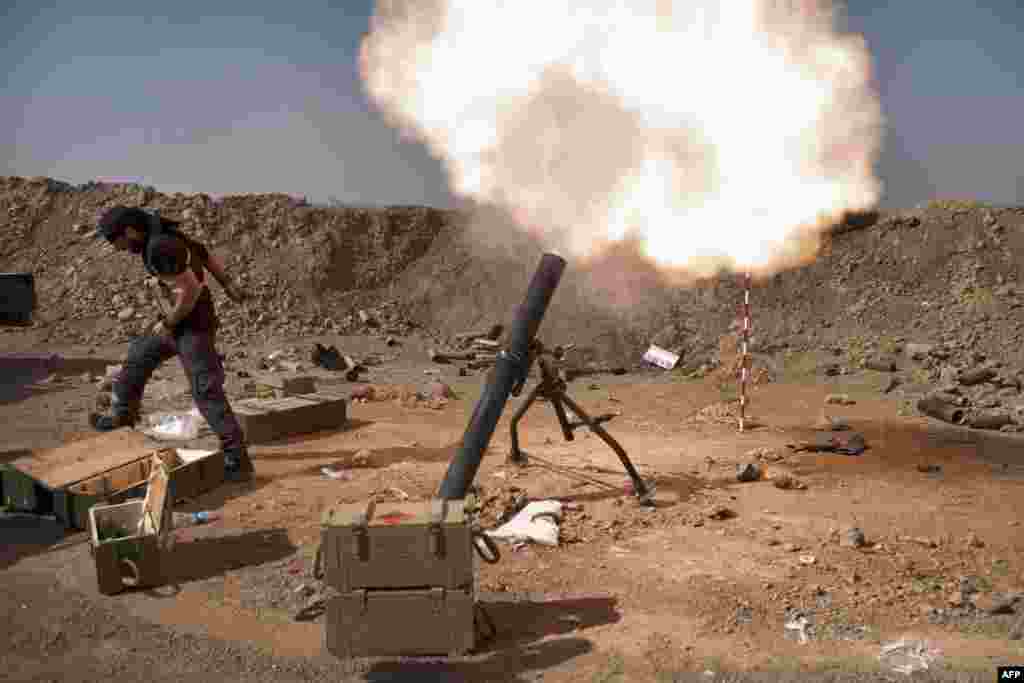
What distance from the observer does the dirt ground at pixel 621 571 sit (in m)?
4.96

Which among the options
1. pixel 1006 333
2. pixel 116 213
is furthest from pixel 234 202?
pixel 1006 333

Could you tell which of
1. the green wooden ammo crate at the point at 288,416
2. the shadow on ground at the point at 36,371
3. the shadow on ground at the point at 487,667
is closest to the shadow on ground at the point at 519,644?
the shadow on ground at the point at 487,667

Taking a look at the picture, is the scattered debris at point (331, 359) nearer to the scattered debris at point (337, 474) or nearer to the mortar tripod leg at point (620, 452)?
the scattered debris at point (337, 474)

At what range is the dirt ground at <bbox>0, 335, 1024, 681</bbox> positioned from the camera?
496 centimetres

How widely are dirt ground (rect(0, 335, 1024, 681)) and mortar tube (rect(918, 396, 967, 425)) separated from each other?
152 centimetres

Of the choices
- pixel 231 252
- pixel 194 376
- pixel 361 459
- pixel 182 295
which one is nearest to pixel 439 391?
pixel 361 459

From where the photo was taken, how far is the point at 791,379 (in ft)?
53.1

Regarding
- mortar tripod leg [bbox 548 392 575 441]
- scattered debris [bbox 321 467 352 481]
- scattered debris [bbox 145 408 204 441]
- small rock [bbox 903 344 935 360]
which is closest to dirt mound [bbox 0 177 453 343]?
scattered debris [bbox 145 408 204 441]

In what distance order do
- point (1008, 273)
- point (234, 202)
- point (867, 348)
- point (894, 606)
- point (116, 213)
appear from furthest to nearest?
point (234, 202), point (1008, 273), point (867, 348), point (116, 213), point (894, 606)

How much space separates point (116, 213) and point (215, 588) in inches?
145

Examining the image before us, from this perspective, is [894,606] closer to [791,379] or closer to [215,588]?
[215,588]

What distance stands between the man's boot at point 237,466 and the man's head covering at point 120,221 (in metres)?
2.28

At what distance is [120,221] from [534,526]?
4596 millimetres

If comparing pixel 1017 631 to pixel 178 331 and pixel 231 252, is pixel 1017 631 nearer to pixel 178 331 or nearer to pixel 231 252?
pixel 178 331
